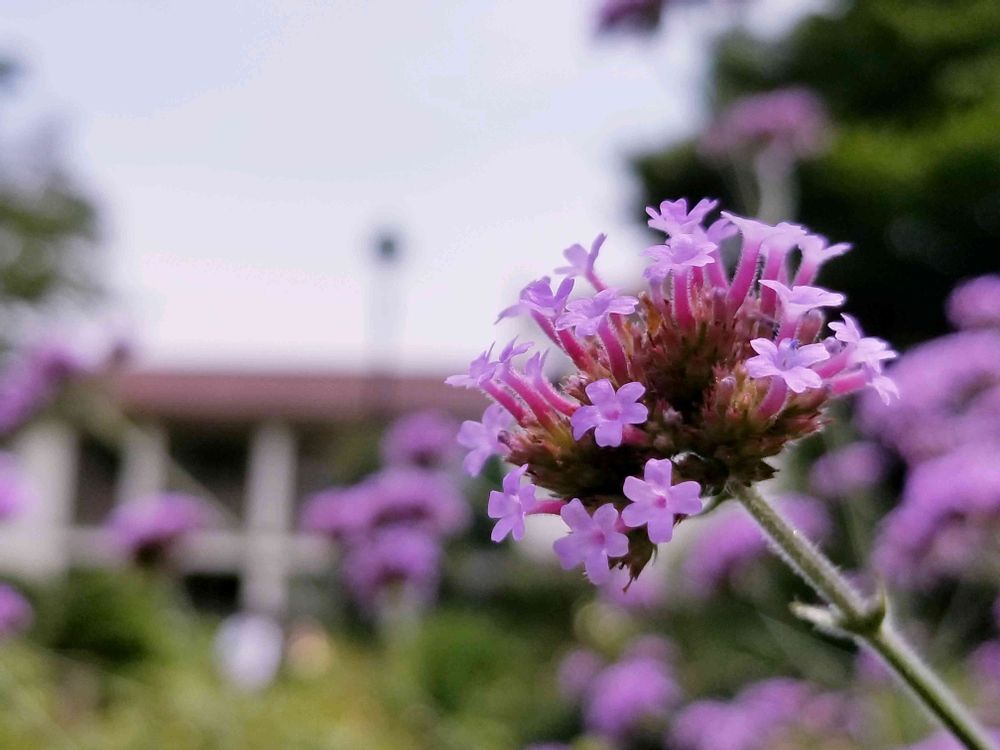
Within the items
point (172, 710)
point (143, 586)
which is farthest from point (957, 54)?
point (172, 710)

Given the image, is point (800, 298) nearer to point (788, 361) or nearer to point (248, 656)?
point (788, 361)

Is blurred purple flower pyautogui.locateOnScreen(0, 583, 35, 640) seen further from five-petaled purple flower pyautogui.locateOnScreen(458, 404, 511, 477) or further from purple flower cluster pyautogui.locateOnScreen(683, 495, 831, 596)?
five-petaled purple flower pyautogui.locateOnScreen(458, 404, 511, 477)

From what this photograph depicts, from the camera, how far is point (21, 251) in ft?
91.2

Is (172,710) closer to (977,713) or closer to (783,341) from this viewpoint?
(977,713)

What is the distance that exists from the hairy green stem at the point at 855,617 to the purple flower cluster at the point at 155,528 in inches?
146

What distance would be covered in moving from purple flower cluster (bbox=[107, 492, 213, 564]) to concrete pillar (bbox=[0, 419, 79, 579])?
594 inches

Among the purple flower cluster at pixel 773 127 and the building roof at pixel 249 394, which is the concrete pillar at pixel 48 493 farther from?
the purple flower cluster at pixel 773 127

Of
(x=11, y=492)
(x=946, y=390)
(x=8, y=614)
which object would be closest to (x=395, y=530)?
(x=11, y=492)

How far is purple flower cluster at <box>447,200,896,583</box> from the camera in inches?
39.3

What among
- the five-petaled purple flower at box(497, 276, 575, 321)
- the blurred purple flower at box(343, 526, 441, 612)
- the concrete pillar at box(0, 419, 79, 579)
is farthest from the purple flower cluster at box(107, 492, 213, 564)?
the concrete pillar at box(0, 419, 79, 579)

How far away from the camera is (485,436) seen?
120 centimetres

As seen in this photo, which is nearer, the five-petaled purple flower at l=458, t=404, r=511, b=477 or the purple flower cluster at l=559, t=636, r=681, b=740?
the five-petaled purple flower at l=458, t=404, r=511, b=477

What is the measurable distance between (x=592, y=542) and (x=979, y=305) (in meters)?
3.44

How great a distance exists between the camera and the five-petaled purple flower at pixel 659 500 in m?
0.96
